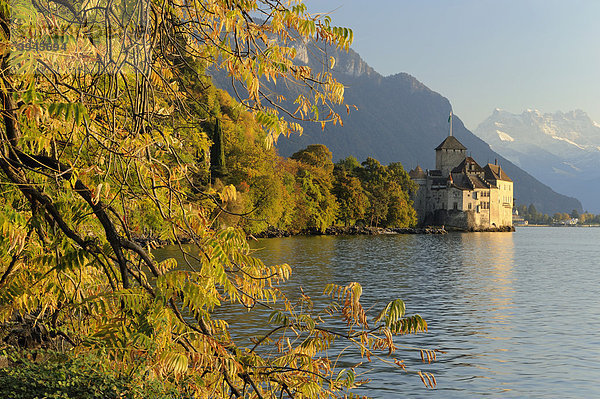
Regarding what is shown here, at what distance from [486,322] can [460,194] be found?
393 ft

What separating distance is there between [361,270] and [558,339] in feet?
72.2

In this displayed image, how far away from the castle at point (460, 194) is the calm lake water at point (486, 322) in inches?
3564

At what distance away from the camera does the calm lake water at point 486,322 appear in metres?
15.9

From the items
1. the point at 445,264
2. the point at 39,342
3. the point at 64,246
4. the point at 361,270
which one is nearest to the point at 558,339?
the point at 39,342

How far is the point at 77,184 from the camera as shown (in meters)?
6.40

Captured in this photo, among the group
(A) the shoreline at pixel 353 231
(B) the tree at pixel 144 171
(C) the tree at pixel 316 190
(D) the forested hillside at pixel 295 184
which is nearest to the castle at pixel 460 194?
(A) the shoreline at pixel 353 231

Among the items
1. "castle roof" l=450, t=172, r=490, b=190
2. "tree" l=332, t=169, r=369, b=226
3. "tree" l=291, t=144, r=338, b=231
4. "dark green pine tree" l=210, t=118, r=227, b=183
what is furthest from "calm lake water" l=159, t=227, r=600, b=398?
"castle roof" l=450, t=172, r=490, b=190

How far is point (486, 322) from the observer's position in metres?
24.8

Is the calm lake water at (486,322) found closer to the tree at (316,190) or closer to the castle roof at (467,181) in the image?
the tree at (316,190)

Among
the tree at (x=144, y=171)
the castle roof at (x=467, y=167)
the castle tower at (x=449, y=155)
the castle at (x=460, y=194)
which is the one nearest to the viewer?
the tree at (x=144, y=171)

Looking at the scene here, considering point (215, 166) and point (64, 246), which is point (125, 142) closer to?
point (64, 246)

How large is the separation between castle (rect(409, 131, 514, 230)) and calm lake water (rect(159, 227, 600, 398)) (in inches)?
3564

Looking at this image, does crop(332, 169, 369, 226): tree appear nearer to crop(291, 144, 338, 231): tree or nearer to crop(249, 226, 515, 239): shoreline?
crop(249, 226, 515, 239): shoreline

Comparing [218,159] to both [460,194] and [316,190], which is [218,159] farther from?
[460,194]
